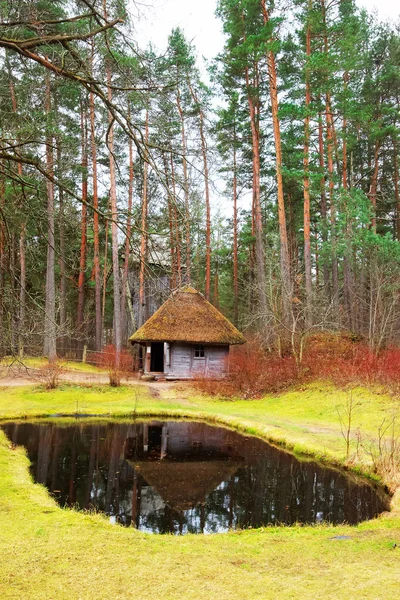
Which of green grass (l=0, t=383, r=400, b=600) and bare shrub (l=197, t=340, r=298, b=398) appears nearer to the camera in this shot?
green grass (l=0, t=383, r=400, b=600)

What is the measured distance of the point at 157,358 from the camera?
29.0 meters

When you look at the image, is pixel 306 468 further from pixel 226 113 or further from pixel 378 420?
pixel 226 113

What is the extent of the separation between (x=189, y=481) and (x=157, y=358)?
19.3 meters

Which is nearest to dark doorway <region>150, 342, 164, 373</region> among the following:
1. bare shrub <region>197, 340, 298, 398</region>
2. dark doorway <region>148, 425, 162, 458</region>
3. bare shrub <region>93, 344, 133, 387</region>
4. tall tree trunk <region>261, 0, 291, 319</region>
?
bare shrub <region>93, 344, 133, 387</region>

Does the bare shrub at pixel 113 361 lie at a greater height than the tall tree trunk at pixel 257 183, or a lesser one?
lesser

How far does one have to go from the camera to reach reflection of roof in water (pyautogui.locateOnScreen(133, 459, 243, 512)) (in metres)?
8.66

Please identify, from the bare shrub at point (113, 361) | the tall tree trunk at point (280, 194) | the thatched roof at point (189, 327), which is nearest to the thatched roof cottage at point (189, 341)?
the thatched roof at point (189, 327)

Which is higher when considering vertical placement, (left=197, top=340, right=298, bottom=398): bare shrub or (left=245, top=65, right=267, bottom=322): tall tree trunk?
(left=245, top=65, right=267, bottom=322): tall tree trunk

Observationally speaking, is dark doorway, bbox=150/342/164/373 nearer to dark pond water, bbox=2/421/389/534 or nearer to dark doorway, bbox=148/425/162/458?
dark doorway, bbox=148/425/162/458

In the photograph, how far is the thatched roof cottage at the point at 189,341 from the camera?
2441cm

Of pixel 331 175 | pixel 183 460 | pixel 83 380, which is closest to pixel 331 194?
pixel 331 175

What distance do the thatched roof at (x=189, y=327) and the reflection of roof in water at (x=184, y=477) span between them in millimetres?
12769

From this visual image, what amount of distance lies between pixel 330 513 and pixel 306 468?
103 inches

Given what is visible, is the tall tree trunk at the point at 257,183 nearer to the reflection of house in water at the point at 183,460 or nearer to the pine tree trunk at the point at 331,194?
the pine tree trunk at the point at 331,194
